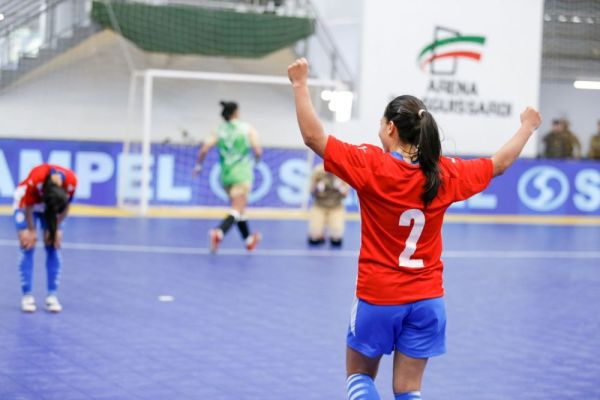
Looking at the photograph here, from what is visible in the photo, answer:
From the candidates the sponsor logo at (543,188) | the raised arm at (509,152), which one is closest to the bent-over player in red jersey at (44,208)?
the raised arm at (509,152)

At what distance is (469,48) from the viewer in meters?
24.2

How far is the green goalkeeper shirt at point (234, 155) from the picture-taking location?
1409 centimetres

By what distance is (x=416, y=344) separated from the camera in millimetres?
4645

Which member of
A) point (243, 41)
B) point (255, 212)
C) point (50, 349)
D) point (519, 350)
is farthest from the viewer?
point (243, 41)

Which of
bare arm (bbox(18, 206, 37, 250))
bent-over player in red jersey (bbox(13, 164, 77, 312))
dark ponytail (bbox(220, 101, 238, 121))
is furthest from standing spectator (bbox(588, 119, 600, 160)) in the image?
bare arm (bbox(18, 206, 37, 250))

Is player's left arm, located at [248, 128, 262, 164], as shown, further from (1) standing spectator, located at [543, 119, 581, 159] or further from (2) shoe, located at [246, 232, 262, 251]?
(1) standing spectator, located at [543, 119, 581, 159]

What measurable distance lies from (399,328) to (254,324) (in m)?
4.80

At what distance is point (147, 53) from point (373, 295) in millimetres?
19698

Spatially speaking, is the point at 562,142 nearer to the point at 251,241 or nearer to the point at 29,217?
the point at 251,241

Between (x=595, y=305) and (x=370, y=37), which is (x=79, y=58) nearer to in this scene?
(x=370, y=37)

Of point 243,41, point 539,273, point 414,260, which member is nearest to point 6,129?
point 243,41

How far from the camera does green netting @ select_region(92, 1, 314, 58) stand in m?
21.9

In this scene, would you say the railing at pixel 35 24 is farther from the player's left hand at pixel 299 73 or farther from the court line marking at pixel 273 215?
the player's left hand at pixel 299 73

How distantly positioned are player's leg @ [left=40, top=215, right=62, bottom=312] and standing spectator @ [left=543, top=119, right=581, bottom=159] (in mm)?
17310
